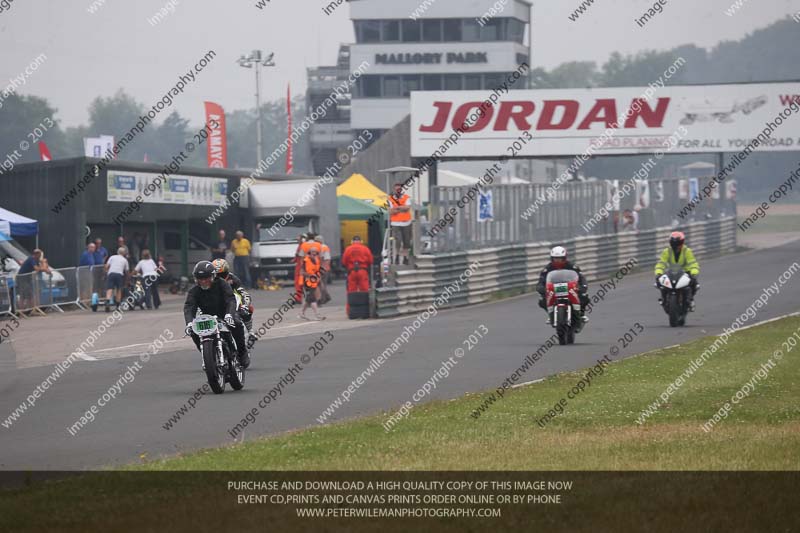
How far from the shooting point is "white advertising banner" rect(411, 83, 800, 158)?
4678cm

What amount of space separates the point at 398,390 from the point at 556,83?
520 ft

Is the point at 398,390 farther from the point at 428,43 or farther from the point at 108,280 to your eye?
the point at 428,43

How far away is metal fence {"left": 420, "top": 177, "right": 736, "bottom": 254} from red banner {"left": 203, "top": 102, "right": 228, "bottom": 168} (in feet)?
61.7

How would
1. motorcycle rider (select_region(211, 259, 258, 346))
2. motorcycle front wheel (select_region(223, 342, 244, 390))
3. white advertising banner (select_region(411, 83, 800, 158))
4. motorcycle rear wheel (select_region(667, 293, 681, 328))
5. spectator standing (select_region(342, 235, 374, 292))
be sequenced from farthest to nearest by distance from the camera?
1. white advertising banner (select_region(411, 83, 800, 158))
2. spectator standing (select_region(342, 235, 374, 292))
3. motorcycle rear wheel (select_region(667, 293, 681, 328))
4. motorcycle rider (select_region(211, 259, 258, 346))
5. motorcycle front wheel (select_region(223, 342, 244, 390))

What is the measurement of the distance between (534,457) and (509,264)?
80.8 ft

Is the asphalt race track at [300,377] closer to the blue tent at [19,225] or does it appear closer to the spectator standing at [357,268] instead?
the spectator standing at [357,268]

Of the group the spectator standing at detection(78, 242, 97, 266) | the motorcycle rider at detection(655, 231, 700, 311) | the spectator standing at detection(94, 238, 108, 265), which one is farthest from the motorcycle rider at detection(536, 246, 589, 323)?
the spectator standing at detection(94, 238, 108, 265)

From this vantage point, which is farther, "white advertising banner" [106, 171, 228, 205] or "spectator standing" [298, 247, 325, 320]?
"white advertising banner" [106, 171, 228, 205]

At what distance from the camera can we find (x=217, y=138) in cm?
5816

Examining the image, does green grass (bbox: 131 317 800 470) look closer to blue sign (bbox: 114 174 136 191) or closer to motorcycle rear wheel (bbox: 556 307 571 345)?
motorcycle rear wheel (bbox: 556 307 571 345)

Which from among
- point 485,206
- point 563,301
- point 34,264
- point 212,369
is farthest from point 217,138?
→ point 212,369

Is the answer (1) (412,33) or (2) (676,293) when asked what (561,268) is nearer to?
(2) (676,293)
